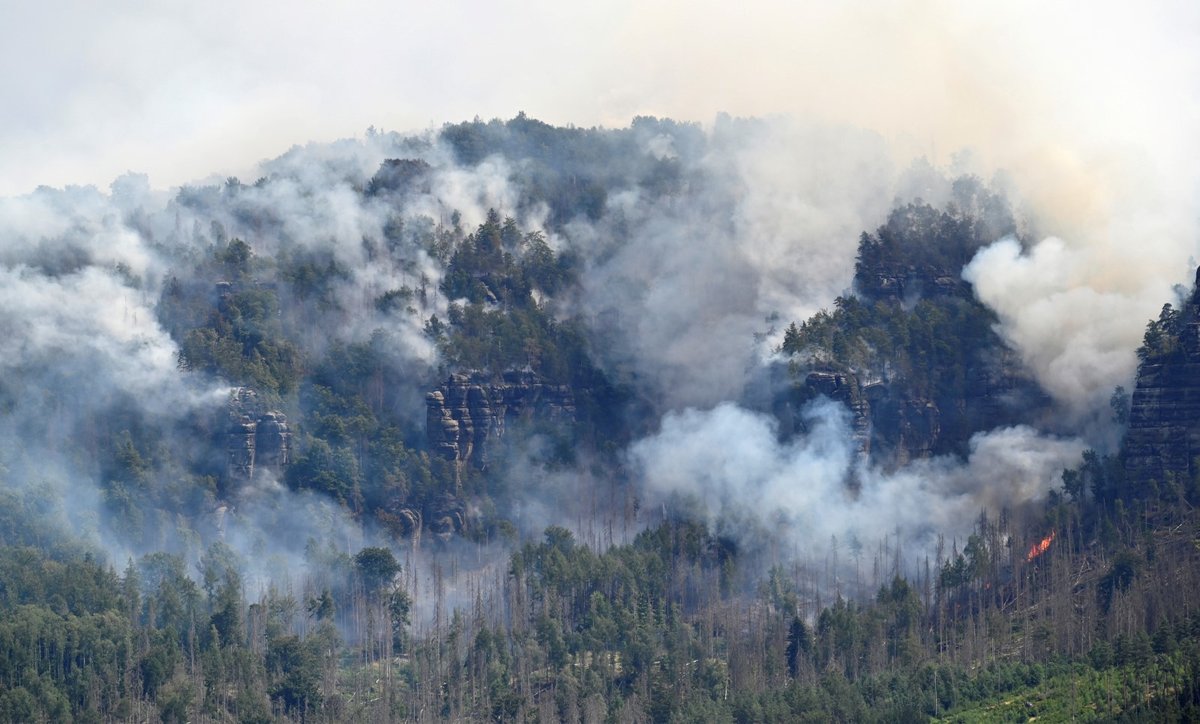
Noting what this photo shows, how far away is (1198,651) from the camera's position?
183 meters

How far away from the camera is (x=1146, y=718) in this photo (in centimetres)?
17562

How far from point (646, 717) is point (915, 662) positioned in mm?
16544

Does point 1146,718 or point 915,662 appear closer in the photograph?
point 1146,718

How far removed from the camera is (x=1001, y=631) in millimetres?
198125

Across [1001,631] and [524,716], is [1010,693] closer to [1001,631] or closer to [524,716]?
[1001,631]

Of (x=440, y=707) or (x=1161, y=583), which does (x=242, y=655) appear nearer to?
(x=440, y=707)

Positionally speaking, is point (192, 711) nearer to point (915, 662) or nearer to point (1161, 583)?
point (915, 662)

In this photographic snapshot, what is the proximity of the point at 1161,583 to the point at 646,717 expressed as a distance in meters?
31.2

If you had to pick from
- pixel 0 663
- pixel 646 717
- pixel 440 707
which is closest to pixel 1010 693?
pixel 646 717

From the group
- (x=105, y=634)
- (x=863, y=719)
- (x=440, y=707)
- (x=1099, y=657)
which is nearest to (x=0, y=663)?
(x=105, y=634)

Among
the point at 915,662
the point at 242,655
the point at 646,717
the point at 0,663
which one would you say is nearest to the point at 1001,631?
the point at 915,662

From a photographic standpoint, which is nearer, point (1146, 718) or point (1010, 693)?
point (1146, 718)

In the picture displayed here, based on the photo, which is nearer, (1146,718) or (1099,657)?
(1146,718)

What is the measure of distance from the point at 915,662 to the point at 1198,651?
1985cm
